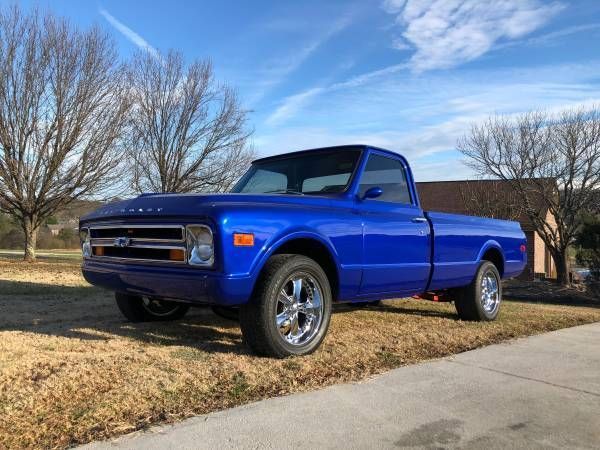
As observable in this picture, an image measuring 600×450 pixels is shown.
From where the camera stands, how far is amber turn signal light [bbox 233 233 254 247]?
4.19 metres

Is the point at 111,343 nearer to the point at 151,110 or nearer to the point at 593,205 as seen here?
the point at 151,110

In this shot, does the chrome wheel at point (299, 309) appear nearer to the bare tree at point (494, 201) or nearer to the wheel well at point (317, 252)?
the wheel well at point (317, 252)

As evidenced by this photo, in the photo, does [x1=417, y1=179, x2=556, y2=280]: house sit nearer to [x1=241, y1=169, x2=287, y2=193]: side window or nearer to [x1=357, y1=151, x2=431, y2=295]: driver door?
[x1=357, y1=151, x2=431, y2=295]: driver door

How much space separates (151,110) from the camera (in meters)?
19.7

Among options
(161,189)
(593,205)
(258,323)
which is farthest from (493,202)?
(258,323)

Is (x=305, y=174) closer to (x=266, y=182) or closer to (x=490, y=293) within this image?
(x=266, y=182)

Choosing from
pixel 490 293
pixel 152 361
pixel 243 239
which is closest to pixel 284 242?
pixel 243 239

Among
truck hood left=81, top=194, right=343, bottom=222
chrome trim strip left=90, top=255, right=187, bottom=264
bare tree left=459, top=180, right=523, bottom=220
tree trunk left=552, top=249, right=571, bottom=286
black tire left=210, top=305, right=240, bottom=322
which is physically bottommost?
tree trunk left=552, top=249, right=571, bottom=286

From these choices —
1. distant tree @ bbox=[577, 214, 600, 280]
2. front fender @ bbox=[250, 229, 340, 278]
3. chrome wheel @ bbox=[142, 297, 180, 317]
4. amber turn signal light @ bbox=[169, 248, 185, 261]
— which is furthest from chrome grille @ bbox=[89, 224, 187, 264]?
distant tree @ bbox=[577, 214, 600, 280]

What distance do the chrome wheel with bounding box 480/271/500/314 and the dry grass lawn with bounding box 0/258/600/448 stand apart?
22cm

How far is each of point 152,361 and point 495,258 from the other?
5.22 m

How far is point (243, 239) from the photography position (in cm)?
424

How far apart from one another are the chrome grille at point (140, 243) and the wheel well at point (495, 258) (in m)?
4.74

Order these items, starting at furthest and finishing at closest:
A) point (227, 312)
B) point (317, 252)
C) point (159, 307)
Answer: point (159, 307) → point (227, 312) → point (317, 252)
